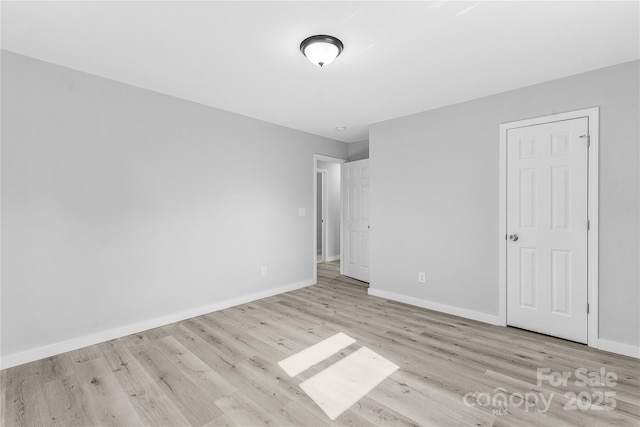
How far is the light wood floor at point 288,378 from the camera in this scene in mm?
1861

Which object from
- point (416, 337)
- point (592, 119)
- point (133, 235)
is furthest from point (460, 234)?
point (133, 235)

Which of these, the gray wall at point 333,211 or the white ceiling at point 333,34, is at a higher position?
the white ceiling at point 333,34

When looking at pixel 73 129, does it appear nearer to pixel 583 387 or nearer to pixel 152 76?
pixel 152 76

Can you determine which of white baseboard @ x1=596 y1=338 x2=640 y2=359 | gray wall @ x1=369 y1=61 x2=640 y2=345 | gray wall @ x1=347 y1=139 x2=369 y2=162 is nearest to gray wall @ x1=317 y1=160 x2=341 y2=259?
gray wall @ x1=347 y1=139 x2=369 y2=162

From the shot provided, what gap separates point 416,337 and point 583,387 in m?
1.26

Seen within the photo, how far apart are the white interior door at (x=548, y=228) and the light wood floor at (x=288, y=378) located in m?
0.26

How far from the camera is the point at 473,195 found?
3.49 meters

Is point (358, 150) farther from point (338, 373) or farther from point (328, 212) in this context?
point (338, 373)

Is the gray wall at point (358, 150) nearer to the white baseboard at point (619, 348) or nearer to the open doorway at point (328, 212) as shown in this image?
the open doorway at point (328, 212)

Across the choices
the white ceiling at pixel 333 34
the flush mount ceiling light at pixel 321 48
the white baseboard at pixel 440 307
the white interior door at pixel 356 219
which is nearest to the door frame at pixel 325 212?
the white interior door at pixel 356 219

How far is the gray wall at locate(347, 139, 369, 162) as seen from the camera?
17.8ft

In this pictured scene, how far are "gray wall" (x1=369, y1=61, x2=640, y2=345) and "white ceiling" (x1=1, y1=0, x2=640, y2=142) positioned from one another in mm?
258

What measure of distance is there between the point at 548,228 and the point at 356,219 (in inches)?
113

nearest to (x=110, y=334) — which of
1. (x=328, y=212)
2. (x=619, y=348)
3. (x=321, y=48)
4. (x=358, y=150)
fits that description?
(x=321, y=48)
